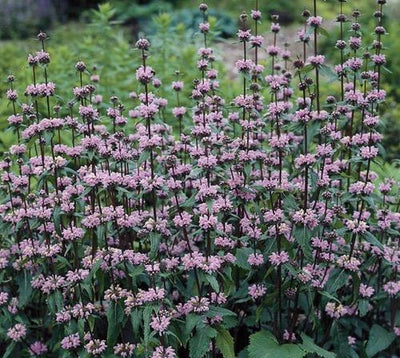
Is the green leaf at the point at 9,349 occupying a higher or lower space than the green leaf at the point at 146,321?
lower

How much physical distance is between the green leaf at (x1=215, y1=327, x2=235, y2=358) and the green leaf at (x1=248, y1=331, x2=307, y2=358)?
19 cm

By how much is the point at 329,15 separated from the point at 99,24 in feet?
22.8

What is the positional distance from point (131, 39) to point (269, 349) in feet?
22.4

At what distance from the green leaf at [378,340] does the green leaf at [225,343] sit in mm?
854

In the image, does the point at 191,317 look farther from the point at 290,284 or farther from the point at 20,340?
the point at 20,340

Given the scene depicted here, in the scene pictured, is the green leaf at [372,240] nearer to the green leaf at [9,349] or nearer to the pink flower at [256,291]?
the pink flower at [256,291]

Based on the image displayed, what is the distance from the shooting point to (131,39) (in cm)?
912

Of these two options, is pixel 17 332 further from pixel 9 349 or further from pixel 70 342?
pixel 70 342

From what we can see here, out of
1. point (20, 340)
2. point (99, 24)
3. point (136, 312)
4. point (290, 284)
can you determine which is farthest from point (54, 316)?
point (99, 24)

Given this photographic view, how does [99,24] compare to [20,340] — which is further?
[99,24]

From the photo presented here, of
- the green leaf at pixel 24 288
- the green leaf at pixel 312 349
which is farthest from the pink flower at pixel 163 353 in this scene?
the green leaf at pixel 24 288

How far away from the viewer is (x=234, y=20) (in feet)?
38.7

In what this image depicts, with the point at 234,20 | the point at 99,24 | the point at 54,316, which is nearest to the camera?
the point at 54,316

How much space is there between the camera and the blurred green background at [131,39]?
6.33 metres
